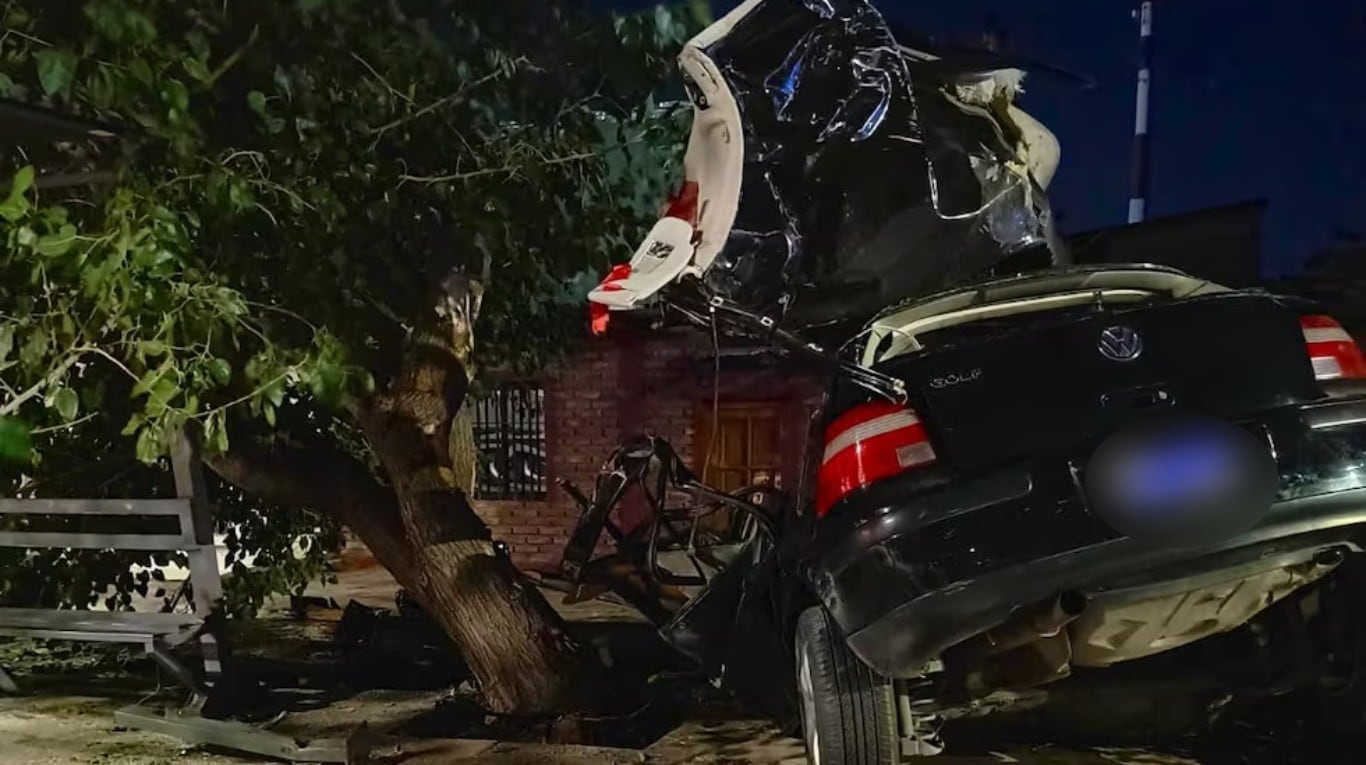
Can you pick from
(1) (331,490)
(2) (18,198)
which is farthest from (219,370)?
(1) (331,490)

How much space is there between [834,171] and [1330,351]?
207 centimetres

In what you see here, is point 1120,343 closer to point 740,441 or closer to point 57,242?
point 57,242

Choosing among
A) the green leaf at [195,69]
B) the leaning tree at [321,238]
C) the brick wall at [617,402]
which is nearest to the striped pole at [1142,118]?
the brick wall at [617,402]

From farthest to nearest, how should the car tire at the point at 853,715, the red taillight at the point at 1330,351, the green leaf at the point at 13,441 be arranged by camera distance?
the car tire at the point at 853,715 → the red taillight at the point at 1330,351 → the green leaf at the point at 13,441

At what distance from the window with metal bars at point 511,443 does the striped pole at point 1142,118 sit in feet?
19.9

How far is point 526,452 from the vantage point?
37.3 feet

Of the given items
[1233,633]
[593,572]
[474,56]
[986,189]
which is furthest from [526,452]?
[1233,633]

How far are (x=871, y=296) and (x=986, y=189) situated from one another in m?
0.65

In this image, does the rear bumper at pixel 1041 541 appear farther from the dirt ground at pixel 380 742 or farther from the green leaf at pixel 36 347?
the green leaf at pixel 36 347

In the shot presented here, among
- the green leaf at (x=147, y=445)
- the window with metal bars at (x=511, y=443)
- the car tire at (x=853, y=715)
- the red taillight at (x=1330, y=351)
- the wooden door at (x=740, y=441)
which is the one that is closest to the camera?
the red taillight at (x=1330, y=351)

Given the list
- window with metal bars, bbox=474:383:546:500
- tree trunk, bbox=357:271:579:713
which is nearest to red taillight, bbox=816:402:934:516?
tree trunk, bbox=357:271:579:713

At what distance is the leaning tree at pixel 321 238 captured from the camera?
4.02m

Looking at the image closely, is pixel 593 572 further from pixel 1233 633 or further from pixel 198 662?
pixel 1233 633

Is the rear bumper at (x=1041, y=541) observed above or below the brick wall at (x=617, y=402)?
below
